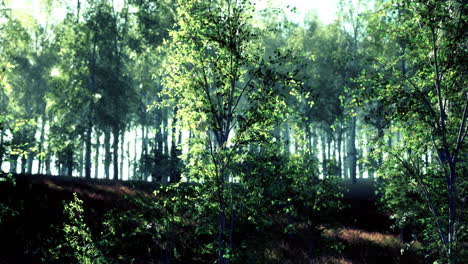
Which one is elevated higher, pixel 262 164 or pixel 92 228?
pixel 262 164

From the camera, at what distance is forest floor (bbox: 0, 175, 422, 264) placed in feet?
32.4

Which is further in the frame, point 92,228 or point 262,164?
point 92,228

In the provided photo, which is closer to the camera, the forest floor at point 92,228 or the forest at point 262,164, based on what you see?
the forest at point 262,164

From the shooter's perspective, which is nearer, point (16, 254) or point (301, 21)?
point (16, 254)

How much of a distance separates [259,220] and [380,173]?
2753 millimetres

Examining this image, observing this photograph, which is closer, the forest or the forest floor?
the forest

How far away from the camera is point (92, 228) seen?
11133 mm

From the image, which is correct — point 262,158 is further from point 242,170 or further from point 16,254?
point 16,254

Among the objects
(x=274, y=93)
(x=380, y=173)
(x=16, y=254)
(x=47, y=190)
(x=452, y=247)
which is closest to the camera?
(x=452, y=247)

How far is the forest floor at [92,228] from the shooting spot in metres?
9.88

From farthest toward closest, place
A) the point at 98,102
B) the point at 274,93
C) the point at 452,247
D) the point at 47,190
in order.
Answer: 1. the point at 98,102
2. the point at 47,190
3. the point at 274,93
4. the point at 452,247

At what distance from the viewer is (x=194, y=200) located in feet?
22.1

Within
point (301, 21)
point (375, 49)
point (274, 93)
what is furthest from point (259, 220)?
point (301, 21)

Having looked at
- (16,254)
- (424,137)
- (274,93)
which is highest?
(274,93)
